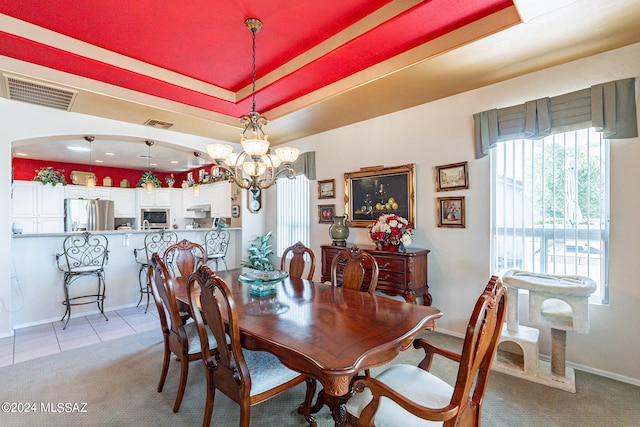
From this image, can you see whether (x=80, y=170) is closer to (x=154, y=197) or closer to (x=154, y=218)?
(x=154, y=197)

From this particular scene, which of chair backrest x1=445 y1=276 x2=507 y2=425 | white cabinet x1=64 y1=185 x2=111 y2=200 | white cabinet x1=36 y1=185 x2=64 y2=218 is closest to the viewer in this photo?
chair backrest x1=445 y1=276 x2=507 y2=425

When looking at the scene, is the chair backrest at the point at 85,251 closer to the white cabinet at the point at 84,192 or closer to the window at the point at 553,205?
the white cabinet at the point at 84,192

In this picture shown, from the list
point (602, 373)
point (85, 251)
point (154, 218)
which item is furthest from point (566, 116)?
point (154, 218)

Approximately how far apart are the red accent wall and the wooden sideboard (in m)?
5.87

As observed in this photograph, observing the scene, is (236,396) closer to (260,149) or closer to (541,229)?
(260,149)

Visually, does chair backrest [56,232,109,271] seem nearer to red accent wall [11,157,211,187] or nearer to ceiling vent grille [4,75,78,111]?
ceiling vent grille [4,75,78,111]

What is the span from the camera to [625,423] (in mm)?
1879

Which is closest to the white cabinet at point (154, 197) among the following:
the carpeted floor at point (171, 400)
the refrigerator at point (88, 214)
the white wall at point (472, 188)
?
the refrigerator at point (88, 214)

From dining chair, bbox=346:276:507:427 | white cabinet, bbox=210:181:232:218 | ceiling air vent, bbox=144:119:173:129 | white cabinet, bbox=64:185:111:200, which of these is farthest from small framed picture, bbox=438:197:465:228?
white cabinet, bbox=64:185:111:200

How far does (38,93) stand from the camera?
309cm

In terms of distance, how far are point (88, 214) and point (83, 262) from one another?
4018mm

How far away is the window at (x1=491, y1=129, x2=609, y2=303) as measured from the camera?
8.21 feet

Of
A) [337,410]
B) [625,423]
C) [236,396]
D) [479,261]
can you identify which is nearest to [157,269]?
[236,396]

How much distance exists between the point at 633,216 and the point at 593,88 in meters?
1.07
